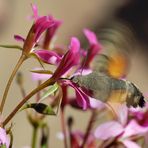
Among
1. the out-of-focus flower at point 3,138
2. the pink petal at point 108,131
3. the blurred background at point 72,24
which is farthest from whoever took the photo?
the blurred background at point 72,24

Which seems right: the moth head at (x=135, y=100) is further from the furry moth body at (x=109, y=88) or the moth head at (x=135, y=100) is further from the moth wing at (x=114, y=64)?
the moth wing at (x=114, y=64)

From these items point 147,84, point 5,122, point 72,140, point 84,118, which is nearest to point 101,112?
point 72,140

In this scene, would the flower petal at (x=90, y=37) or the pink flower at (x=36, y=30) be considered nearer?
the pink flower at (x=36, y=30)

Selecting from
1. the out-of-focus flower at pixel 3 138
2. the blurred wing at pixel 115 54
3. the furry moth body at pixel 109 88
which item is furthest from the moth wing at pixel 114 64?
the out-of-focus flower at pixel 3 138

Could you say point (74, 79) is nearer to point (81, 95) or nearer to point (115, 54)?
point (81, 95)

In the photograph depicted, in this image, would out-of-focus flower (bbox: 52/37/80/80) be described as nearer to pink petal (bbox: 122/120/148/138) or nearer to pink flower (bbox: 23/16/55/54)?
pink flower (bbox: 23/16/55/54)

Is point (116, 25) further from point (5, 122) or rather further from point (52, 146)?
point (52, 146)

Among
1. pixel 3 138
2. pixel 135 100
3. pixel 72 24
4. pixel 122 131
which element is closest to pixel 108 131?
pixel 122 131
